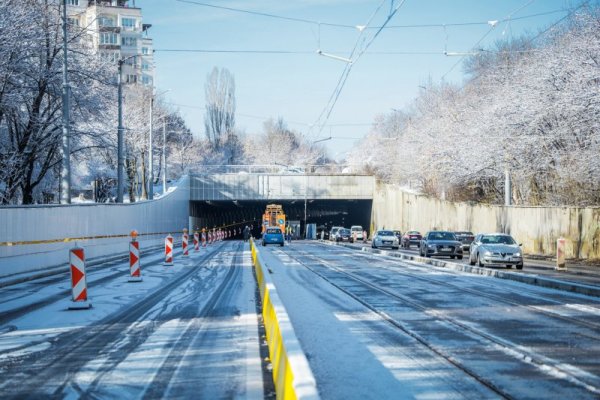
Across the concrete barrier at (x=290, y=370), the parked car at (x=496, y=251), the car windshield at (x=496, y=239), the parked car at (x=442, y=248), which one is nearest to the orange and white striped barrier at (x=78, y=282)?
the concrete barrier at (x=290, y=370)

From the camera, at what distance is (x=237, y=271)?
2675 centimetres

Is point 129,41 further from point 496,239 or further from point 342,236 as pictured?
point 496,239

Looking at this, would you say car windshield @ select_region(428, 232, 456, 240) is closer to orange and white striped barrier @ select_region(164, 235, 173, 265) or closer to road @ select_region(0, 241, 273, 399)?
orange and white striped barrier @ select_region(164, 235, 173, 265)

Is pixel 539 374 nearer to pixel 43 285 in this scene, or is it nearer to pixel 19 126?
pixel 43 285

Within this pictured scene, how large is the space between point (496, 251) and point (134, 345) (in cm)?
2102

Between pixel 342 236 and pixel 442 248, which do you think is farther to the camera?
pixel 342 236

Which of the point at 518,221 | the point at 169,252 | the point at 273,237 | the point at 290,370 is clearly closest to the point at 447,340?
the point at 290,370

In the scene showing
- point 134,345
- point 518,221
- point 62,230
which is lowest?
point 134,345

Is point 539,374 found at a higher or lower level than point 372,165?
lower

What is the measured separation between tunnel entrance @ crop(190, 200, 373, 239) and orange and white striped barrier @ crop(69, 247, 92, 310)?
73104 millimetres

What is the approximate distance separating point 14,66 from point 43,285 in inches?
670

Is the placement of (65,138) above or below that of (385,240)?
above

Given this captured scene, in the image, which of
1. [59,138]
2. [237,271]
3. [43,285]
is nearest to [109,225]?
[59,138]

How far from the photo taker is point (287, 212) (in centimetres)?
11450
